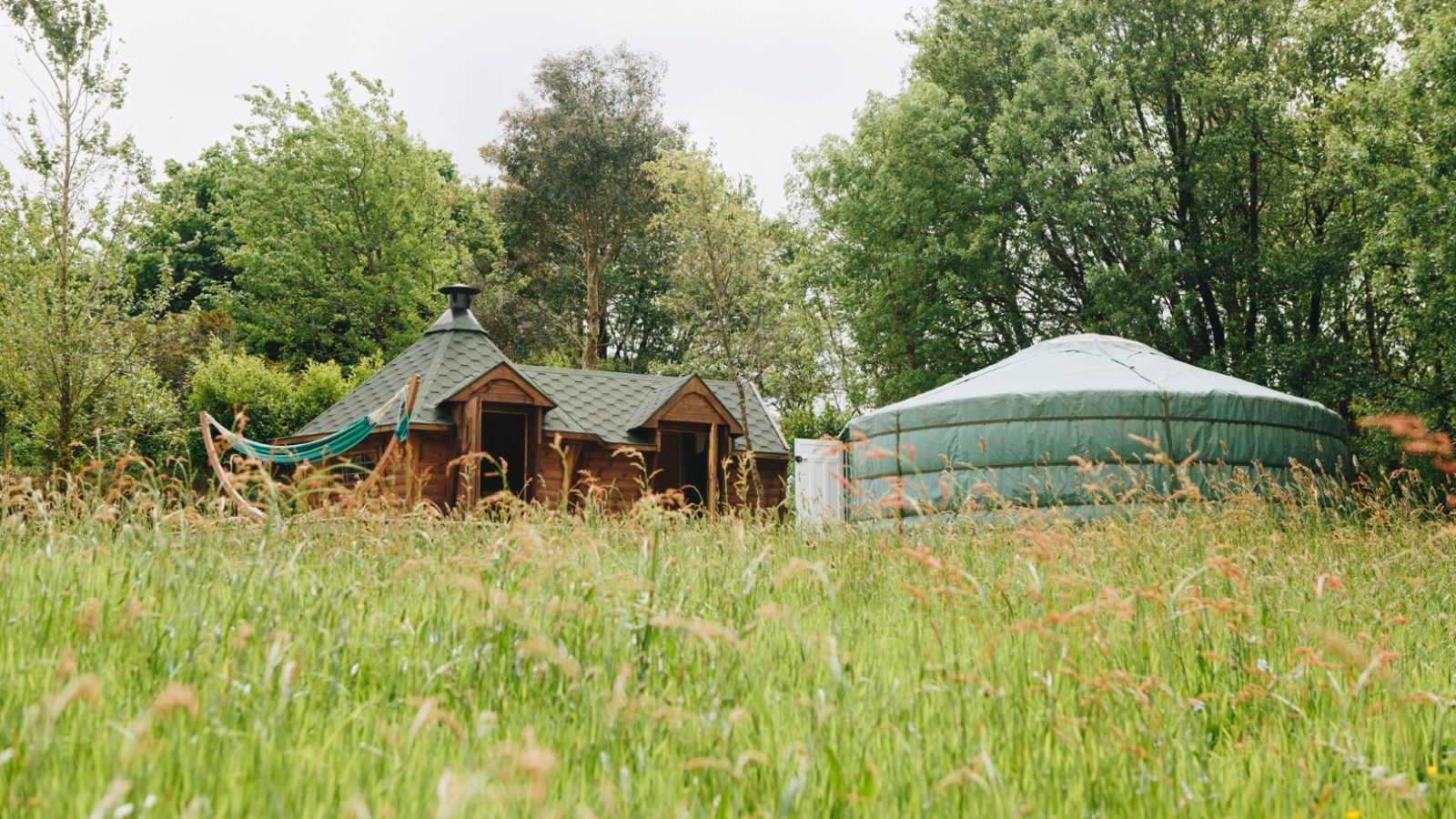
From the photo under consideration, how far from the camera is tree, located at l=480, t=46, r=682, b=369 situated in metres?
27.0

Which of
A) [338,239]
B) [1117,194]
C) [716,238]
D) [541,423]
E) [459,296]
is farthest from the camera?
Answer: [338,239]

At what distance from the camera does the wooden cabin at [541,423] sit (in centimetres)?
1488

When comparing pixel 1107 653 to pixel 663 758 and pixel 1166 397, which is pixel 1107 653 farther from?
pixel 1166 397

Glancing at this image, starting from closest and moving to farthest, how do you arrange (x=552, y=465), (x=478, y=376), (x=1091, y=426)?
1. (x=1091, y=426)
2. (x=478, y=376)
3. (x=552, y=465)

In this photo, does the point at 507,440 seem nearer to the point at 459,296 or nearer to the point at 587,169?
the point at 459,296

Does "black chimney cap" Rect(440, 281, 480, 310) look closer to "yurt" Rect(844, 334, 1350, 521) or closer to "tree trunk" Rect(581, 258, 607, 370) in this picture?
"yurt" Rect(844, 334, 1350, 521)

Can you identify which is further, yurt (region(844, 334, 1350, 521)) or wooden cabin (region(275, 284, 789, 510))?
wooden cabin (region(275, 284, 789, 510))

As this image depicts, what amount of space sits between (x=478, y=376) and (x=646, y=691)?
13.3 meters

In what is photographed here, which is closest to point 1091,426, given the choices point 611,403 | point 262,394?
point 611,403

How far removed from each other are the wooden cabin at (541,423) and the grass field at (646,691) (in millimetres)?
11705

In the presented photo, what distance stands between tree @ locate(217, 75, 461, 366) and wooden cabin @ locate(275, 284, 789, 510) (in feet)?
27.9

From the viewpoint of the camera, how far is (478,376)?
14.9 m

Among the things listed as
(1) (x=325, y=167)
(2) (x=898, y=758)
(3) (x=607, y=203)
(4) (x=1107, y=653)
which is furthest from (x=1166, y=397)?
(1) (x=325, y=167)

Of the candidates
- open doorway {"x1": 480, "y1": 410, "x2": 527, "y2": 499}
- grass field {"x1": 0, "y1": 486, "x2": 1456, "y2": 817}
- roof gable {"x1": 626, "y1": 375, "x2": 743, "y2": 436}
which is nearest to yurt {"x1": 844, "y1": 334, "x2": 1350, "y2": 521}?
roof gable {"x1": 626, "y1": 375, "x2": 743, "y2": 436}
